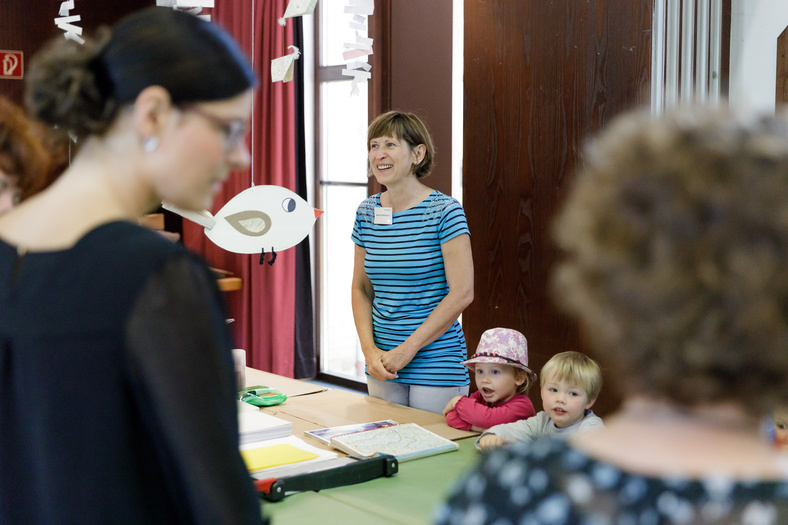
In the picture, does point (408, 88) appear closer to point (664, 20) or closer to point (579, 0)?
point (579, 0)

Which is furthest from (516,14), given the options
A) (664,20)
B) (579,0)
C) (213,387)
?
(213,387)

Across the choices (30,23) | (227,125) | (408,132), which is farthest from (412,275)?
(30,23)

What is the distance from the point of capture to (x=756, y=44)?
2598 millimetres

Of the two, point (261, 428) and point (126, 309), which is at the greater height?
point (126, 309)

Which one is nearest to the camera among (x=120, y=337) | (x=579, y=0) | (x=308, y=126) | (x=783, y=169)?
(x=783, y=169)

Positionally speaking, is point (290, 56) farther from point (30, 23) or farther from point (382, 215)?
point (30, 23)

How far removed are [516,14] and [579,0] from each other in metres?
0.32

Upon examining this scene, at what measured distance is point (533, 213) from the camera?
3408 mm

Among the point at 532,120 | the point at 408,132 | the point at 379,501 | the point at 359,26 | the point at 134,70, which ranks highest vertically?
the point at 359,26

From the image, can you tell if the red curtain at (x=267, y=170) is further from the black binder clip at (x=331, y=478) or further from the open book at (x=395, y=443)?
the black binder clip at (x=331, y=478)

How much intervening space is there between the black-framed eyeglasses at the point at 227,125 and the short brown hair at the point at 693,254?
42 cm

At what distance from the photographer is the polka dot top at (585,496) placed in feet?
1.89

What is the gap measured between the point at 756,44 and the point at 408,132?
3.77 ft

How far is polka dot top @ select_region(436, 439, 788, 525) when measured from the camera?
58 cm
